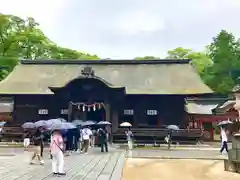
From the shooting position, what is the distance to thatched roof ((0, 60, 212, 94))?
116 ft

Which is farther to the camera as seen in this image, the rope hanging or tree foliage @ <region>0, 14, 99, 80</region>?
tree foliage @ <region>0, 14, 99, 80</region>

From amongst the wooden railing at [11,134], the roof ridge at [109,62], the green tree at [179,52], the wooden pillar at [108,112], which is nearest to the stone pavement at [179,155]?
the wooden pillar at [108,112]

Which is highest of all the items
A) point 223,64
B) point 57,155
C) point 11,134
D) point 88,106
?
point 223,64

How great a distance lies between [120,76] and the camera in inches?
1506

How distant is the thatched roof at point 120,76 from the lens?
35312 mm

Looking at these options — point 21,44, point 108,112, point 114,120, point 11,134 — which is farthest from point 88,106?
point 21,44

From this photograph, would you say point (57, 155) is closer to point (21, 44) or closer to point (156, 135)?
point (156, 135)

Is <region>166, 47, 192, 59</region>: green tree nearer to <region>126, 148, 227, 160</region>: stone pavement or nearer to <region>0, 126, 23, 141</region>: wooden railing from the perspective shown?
<region>0, 126, 23, 141</region>: wooden railing

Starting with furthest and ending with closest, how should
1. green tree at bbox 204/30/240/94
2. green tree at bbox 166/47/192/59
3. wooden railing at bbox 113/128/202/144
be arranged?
green tree at bbox 166/47/192/59 → green tree at bbox 204/30/240/94 → wooden railing at bbox 113/128/202/144

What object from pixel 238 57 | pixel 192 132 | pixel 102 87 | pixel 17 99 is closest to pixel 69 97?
pixel 102 87

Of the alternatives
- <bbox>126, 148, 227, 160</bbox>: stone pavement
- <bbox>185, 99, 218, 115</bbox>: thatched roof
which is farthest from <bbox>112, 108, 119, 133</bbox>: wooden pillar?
<bbox>126, 148, 227, 160</bbox>: stone pavement

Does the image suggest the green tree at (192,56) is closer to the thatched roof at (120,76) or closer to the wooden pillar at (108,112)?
the thatched roof at (120,76)

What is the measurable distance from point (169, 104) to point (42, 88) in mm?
11889

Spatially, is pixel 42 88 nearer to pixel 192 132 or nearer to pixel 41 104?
pixel 41 104
